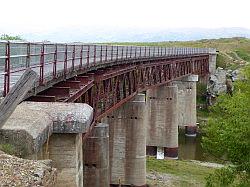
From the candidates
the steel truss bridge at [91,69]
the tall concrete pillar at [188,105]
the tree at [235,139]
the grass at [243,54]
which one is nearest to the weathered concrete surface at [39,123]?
the steel truss bridge at [91,69]

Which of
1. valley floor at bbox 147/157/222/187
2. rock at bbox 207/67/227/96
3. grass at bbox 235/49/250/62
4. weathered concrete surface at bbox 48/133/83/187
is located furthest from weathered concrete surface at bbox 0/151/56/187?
grass at bbox 235/49/250/62

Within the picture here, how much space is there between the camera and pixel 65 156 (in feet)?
26.4

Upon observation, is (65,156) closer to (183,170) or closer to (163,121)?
(183,170)

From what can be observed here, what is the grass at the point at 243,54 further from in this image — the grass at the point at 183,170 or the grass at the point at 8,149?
the grass at the point at 8,149

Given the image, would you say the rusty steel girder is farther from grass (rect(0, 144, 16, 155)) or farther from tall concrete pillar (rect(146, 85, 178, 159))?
grass (rect(0, 144, 16, 155))

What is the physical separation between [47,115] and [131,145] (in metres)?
25.8

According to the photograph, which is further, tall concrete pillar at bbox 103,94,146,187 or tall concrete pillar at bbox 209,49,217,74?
tall concrete pillar at bbox 209,49,217,74

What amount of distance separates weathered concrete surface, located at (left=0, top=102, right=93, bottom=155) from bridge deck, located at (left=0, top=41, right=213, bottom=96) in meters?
1.28

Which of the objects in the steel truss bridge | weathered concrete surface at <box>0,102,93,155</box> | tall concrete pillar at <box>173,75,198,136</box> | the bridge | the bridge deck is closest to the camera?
weathered concrete surface at <box>0,102,93,155</box>

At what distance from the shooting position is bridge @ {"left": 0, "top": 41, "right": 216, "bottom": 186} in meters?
7.90

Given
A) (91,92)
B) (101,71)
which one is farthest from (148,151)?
(91,92)

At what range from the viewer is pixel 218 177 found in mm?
17594

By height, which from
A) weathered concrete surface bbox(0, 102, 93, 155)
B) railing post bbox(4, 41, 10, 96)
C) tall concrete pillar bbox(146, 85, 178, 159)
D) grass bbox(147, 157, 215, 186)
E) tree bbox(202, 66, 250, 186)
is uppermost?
railing post bbox(4, 41, 10, 96)

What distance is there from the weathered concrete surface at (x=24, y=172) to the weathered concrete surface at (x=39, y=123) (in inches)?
17.0
